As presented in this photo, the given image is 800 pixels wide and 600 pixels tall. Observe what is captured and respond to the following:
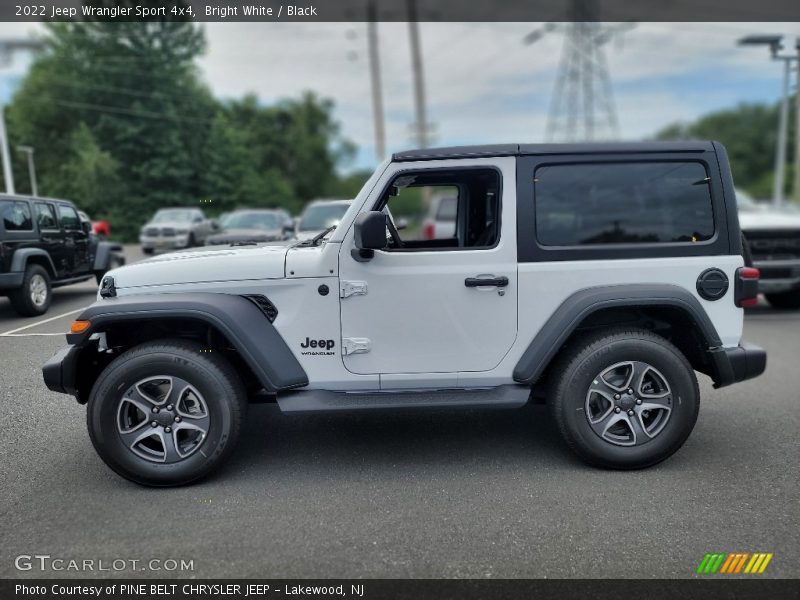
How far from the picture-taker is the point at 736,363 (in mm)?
3732

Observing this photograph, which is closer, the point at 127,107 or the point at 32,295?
the point at 32,295

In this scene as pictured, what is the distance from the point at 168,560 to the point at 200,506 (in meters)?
0.54

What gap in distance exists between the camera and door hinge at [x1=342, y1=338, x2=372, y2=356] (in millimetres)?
3633

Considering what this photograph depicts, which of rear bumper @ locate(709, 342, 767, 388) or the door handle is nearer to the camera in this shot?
the door handle

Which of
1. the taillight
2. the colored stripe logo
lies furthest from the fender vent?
the taillight

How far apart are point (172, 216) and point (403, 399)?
15.8 metres

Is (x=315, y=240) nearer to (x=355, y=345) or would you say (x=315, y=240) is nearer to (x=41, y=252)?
(x=355, y=345)

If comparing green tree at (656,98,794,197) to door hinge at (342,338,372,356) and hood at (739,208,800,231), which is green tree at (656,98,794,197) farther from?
door hinge at (342,338,372,356)

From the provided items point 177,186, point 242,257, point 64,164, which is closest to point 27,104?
point 64,164

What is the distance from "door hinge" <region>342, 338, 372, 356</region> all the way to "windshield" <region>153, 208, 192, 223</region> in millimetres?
14931

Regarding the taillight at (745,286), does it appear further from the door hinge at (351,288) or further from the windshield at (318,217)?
the windshield at (318,217)

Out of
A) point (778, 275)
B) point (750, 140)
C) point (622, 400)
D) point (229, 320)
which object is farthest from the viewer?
point (750, 140)

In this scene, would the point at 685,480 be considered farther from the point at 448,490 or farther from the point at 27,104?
the point at 27,104

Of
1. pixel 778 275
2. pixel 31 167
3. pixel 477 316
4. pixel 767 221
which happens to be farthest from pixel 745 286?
pixel 31 167
